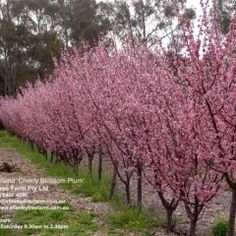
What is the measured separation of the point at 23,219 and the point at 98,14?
29.1m

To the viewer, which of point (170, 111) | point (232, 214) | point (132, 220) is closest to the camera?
point (232, 214)

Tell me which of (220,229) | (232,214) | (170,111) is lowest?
(220,229)

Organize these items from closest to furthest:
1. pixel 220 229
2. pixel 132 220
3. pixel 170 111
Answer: pixel 170 111, pixel 220 229, pixel 132 220

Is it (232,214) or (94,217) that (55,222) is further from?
(232,214)

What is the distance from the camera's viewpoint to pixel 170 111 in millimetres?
5590

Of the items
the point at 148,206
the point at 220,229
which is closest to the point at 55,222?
the point at 148,206

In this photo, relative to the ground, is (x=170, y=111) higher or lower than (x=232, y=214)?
higher

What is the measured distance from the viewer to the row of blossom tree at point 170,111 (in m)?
4.16

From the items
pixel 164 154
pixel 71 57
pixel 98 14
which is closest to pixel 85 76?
pixel 71 57

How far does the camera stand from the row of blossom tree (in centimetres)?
416

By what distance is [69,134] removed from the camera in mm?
11680

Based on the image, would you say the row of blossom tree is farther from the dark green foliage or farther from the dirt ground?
the dirt ground

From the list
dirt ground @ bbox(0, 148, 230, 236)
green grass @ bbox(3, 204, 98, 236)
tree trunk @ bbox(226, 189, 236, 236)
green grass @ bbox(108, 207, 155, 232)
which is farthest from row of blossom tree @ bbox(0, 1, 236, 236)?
green grass @ bbox(3, 204, 98, 236)

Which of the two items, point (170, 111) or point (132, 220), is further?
point (132, 220)
